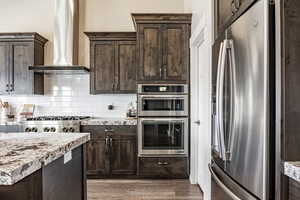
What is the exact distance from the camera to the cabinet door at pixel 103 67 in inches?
184

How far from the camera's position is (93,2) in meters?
5.09

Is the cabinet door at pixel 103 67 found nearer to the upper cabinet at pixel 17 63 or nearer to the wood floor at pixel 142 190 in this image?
the upper cabinet at pixel 17 63

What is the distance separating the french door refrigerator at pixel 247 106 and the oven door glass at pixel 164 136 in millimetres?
2245

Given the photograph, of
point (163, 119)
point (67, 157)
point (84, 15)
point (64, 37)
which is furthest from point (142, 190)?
point (84, 15)

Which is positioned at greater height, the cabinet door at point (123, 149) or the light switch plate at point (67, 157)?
the light switch plate at point (67, 157)

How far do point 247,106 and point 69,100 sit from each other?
13.4 ft

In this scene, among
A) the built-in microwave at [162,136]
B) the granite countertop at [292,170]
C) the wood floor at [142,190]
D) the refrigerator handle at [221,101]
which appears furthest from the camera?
the built-in microwave at [162,136]

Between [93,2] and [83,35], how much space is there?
64 cm

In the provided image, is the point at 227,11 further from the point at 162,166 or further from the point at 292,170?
the point at 162,166

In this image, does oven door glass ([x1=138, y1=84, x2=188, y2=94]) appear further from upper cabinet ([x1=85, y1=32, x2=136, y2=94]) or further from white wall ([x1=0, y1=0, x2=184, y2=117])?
white wall ([x1=0, y1=0, x2=184, y2=117])

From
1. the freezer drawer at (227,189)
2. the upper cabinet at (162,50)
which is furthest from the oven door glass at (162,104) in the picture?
the freezer drawer at (227,189)

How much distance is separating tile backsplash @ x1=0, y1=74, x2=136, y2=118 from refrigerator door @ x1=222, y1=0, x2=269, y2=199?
346 centimetres

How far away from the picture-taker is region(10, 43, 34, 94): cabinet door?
4.62 metres

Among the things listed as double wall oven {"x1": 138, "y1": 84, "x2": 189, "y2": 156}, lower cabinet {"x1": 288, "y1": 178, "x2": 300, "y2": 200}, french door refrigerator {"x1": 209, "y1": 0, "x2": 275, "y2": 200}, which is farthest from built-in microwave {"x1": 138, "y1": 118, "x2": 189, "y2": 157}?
lower cabinet {"x1": 288, "y1": 178, "x2": 300, "y2": 200}
